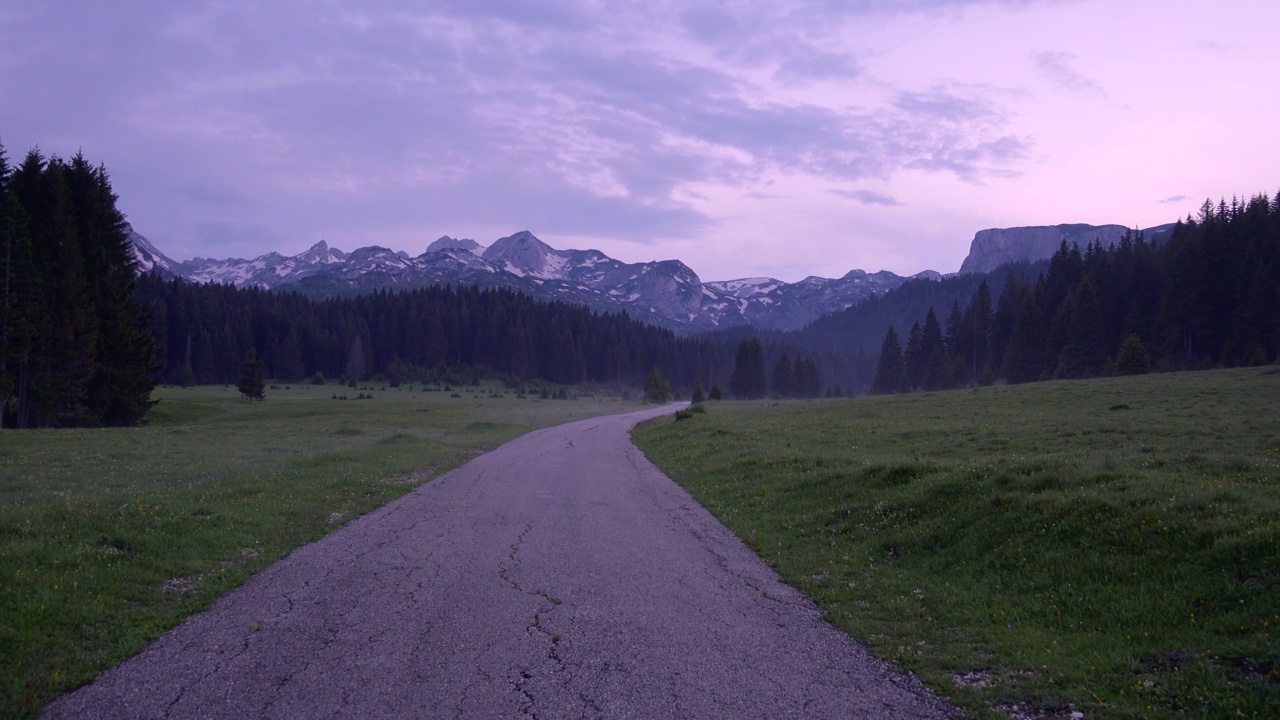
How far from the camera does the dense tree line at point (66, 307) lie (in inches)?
1524

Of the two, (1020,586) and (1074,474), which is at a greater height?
(1074,474)

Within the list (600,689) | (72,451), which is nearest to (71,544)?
(600,689)

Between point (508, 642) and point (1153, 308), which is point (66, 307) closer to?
point (508, 642)

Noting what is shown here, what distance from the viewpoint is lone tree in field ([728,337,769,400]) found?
144 meters

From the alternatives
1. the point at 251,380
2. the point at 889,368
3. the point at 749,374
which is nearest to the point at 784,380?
the point at 749,374

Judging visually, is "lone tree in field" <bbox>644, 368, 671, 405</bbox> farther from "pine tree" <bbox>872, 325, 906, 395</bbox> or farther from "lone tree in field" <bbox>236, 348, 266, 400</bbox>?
"lone tree in field" <bbox>236, 348, 266, 400</bbox>

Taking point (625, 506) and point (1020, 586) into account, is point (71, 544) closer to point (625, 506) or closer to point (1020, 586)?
point (625, 506)

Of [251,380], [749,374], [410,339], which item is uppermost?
[410,339]

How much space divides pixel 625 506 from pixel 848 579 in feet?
25.3

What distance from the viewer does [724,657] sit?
709 cm

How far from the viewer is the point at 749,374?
145m

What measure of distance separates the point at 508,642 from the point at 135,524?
27.2ft

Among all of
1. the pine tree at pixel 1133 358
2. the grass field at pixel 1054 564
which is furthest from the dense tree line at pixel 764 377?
the grass field at pixel 1054 564

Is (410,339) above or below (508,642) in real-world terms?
above
